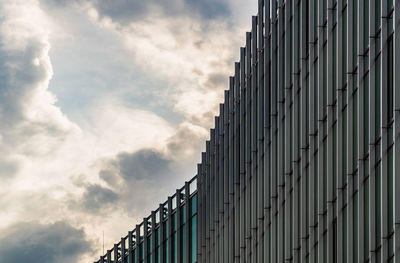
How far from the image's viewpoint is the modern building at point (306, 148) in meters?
39.3

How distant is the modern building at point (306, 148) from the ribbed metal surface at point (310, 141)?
0.05 metres

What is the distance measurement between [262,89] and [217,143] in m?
12.0

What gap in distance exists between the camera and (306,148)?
166ft

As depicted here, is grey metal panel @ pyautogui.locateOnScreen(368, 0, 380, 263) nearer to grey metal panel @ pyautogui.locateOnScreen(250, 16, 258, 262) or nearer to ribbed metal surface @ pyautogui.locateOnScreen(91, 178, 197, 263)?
grey metal panel @ pyautogui.locateOnScreen(250, 16, 258, 262)

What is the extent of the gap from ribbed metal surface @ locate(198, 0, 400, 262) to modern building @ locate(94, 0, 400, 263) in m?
0.05

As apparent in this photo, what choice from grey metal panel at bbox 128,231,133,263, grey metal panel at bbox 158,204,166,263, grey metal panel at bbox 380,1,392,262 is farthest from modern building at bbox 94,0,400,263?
grey metal panel at bbox 128,231,133,263

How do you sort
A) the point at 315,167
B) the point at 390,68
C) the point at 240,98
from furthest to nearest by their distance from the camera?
the point at 240,98
the point at 315,167
the point at 390,68

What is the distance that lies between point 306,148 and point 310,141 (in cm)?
130

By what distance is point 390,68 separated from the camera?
3894cm

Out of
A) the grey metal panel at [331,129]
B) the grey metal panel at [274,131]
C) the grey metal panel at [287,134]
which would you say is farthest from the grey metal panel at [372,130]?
the grey metal panel at [274,131]

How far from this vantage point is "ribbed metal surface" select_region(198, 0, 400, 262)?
39219mm

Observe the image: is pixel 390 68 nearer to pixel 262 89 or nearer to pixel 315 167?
pixel 315 167

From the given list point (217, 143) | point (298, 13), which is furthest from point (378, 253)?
point (217, 143)

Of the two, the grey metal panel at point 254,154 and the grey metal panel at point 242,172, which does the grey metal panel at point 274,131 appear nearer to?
the grey metal panel at point 254,154
